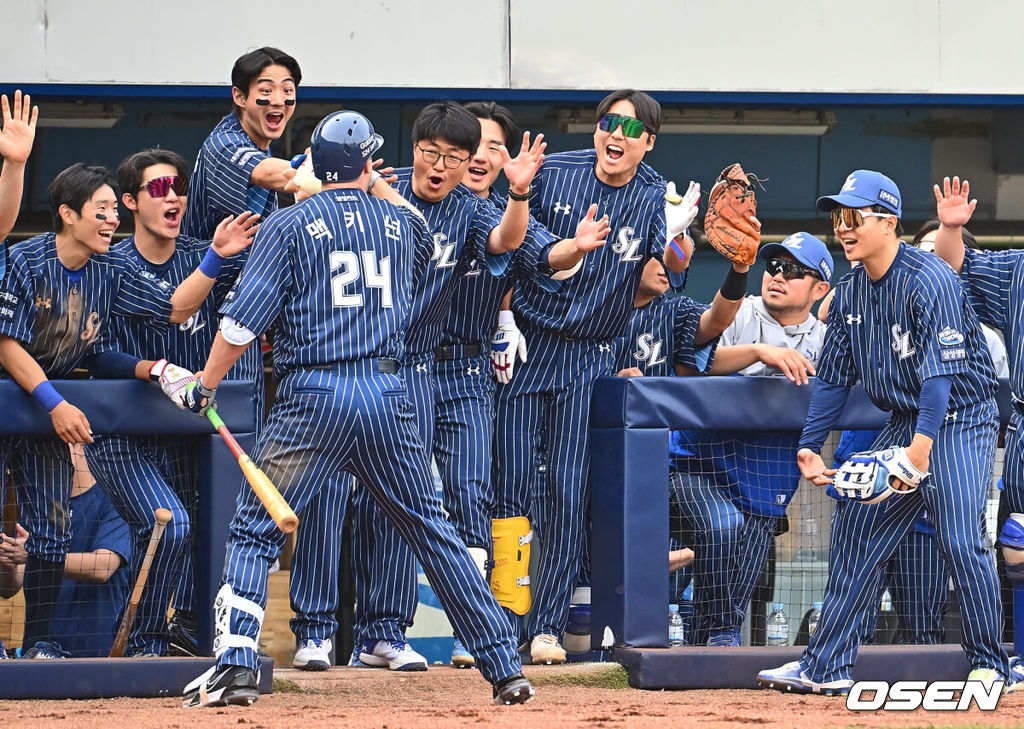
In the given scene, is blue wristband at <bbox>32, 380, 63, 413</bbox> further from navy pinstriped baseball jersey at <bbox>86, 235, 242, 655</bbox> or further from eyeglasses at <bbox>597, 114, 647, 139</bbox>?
eyeglasses at <bbox>597, 114, 647, 139</bbox>

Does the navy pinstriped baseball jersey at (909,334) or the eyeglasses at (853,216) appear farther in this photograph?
the eyeglasses at (853,216)

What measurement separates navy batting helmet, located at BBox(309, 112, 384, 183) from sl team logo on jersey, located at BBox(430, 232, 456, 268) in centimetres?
69

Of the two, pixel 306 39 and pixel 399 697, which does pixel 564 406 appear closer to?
pixel 399 697

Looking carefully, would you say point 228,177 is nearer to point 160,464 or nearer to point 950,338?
point 160,464

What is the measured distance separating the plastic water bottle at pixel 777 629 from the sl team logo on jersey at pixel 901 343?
1383mm

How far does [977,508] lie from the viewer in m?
4.42

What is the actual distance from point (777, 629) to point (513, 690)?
1545 mm

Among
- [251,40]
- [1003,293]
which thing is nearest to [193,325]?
[1003,293]

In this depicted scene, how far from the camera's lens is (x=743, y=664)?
4883 millimetres

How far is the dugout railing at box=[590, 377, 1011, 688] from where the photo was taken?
4867 millimetres

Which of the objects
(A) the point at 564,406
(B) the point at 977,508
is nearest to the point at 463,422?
(A) the point at 564,406

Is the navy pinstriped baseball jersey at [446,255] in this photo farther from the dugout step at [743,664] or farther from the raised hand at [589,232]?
the dugout step at [743,664]

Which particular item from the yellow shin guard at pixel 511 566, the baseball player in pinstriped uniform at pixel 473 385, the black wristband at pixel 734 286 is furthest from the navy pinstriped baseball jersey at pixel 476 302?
the black wristband at pixel 734 286

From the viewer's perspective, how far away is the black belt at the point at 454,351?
5062 mm
